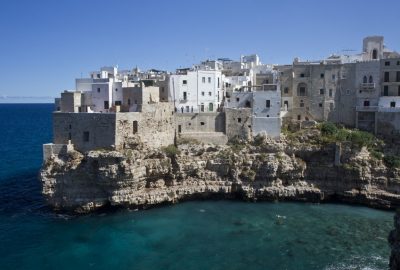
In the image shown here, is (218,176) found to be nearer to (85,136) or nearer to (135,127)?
(135,127)

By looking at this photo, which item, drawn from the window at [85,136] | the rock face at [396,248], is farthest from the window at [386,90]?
the window at [85,136]

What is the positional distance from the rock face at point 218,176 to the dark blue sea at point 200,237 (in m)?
1.45

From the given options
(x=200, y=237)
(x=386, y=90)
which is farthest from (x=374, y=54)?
(x=200, y=237)

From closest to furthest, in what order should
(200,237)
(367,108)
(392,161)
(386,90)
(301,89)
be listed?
(200,237)
(392,161)
(367,108)
(386,90)
(301,89)

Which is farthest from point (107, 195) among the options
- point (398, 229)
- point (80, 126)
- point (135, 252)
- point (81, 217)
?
point (398, 229)

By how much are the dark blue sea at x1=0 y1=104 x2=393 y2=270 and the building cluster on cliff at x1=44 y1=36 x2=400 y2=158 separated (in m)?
6.90

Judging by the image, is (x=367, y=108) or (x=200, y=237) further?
(x=367, y=108)

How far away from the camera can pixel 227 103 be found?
46.8m

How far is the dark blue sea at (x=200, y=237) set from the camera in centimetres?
2817

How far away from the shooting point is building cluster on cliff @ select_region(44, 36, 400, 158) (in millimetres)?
38719

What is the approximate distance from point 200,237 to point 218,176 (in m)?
9.95

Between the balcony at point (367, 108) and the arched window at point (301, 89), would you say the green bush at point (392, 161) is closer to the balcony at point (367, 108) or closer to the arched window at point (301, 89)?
the balcony at point (367, 108)

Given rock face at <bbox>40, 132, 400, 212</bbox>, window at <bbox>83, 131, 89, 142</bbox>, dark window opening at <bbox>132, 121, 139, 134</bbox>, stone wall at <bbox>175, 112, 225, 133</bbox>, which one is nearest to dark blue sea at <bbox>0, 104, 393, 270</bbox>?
rock face at <bbox>40, 132, 400, 212</bbox>

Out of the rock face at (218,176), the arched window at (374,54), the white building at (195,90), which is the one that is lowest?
the rock face at (218,176)
